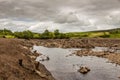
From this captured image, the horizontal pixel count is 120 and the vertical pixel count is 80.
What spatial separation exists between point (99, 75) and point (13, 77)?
23.9 meters

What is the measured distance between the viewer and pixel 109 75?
1986 inches

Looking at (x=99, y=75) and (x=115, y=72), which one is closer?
(x=99, y=75)

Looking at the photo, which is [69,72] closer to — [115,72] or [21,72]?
[115,72]

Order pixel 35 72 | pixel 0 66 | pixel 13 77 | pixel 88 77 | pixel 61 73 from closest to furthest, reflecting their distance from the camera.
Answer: pixel 13 77 < pixel 0 66 < pixel 35 72 < pixel 88 77 < pixel 61 73

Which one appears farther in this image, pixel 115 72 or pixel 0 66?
pixel 115 72

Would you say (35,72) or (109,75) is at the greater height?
(35,72)

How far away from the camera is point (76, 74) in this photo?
2000 inches

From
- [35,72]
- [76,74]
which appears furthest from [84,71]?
[35,72]

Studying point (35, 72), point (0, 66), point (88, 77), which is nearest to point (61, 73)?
point (88, 77)

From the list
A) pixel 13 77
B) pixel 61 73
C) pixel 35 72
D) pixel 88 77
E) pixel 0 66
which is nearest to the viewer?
pixel 13 77

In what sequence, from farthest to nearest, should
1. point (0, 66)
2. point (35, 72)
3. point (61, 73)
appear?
1. point (61, 73)
2. point (35, 72)
3. point (0, 66)

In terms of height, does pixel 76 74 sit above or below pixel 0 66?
below

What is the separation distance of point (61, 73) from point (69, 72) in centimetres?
232

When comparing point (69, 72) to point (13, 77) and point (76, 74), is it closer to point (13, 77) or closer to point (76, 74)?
point (76, 74)
